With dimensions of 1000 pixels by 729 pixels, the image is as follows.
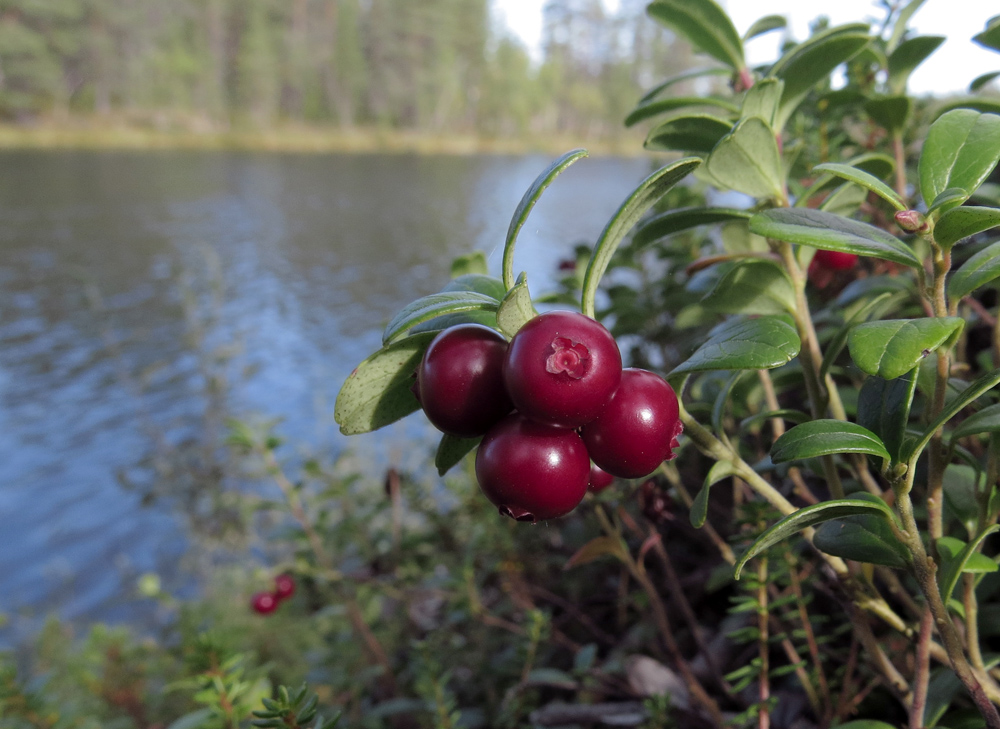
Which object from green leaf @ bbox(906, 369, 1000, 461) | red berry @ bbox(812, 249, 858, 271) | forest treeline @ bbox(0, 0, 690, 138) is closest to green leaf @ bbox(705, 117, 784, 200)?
green leaf @ bbox(906, 369, 1000, 461)

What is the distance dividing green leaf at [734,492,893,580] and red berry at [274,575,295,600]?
6.65 ft

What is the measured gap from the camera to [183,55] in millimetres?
38219

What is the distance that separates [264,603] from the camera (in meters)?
2.21

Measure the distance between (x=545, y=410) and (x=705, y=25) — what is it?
2.52 feet

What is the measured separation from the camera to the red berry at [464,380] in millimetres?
610

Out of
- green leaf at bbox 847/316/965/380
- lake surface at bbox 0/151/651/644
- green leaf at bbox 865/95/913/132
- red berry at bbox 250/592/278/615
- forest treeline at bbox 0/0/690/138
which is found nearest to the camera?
green leaf at bbox 847/316/965/380

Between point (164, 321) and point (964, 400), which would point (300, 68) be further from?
point (964, 400)

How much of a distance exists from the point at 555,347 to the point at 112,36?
4355 cm

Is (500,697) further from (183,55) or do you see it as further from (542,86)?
(542,86)

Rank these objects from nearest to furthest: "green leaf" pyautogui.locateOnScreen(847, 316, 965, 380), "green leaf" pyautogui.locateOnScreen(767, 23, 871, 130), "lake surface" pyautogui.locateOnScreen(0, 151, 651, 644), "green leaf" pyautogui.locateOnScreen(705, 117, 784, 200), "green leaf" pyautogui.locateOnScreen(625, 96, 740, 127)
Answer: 1. "green leaf" pyautogui.locateOnScreen(847, 316, 965, 380)
2. "green leaf" pyautogui.locateOnScreen(705, 117, 784, 200)
3. "green leaf" pyautogui.locateOnScreen(767, 23, 871, 130)
4. "green leaf" pyautogui.locateOnScreen(625, 96, 740, 127)
5. "lake surface" pyautogui.locateOnScreen(0, 151, 651, 644)

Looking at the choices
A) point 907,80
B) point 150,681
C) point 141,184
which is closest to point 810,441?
point 907,80

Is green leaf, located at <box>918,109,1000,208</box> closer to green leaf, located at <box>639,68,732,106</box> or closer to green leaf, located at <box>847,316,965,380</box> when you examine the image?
green leaf, located at <box>847,316,965,380</box>

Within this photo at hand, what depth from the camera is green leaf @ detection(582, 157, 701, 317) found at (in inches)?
24.1

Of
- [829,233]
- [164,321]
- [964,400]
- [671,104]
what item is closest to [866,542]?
[964,400]
